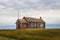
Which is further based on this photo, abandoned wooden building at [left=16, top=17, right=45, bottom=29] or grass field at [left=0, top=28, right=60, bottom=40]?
abandoned wooden building at [left=16, top=17, right=45, bottom=29]

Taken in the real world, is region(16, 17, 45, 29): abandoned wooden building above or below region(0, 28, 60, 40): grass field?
above

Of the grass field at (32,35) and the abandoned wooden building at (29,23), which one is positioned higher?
the abandoned wooden building at (29,23)

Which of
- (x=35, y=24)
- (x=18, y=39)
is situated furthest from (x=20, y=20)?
(x=18, y=39)

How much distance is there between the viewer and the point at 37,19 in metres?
69.7

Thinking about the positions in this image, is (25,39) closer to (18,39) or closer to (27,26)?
(18,39)

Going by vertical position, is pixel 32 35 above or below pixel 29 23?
below

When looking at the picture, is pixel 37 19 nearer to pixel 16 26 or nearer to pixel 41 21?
pixel 41 21

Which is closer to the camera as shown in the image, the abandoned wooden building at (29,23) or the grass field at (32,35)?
the grass field at (32,35)

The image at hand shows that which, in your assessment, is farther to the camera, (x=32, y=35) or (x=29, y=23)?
(x=29, y=23)

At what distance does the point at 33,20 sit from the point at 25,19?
3.51 m

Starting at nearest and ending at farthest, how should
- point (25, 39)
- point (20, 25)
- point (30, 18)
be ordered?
1. point (25, 39)
2. point (20, 25)
3. point (30, 18)

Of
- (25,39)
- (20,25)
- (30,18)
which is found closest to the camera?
(25,39)

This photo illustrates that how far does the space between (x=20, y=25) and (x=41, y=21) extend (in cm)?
1080

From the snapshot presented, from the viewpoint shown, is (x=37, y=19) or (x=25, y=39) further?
(x=37, y=19)
